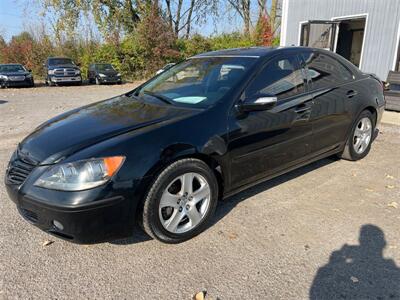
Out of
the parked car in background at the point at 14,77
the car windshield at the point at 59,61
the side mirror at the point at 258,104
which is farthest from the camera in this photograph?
the car windshield at the point at 59,61

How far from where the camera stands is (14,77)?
16984 mm

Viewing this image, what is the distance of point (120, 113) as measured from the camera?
320 cm

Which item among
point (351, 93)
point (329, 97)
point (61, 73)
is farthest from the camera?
point (61, 73)

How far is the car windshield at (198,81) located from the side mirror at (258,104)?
0.23m

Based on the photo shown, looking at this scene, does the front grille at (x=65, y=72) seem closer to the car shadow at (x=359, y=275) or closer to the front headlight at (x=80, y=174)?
the front headlight at (x=80, y=174)

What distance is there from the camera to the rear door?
148 inches

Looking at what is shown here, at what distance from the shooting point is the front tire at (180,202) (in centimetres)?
258

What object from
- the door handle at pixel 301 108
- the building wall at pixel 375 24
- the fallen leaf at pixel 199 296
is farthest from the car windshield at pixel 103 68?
the fallen leaf at pixel 199 296

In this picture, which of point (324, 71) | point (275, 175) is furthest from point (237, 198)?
point (324, 71)

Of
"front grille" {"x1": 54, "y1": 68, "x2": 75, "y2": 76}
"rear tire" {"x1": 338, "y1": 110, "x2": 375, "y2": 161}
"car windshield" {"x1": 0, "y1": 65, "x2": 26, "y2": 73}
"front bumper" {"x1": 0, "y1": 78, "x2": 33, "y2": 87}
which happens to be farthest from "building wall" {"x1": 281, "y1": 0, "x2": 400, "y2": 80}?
"car windshield" {"x1": 0, "y1": 65, "x2": 26, "y2": 73}

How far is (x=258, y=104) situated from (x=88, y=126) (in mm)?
1517

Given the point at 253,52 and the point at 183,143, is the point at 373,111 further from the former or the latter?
the point at 183,143

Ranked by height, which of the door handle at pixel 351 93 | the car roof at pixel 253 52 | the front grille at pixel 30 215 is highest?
the car roof at pixel 253 52

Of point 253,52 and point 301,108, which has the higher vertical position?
point 253,52
